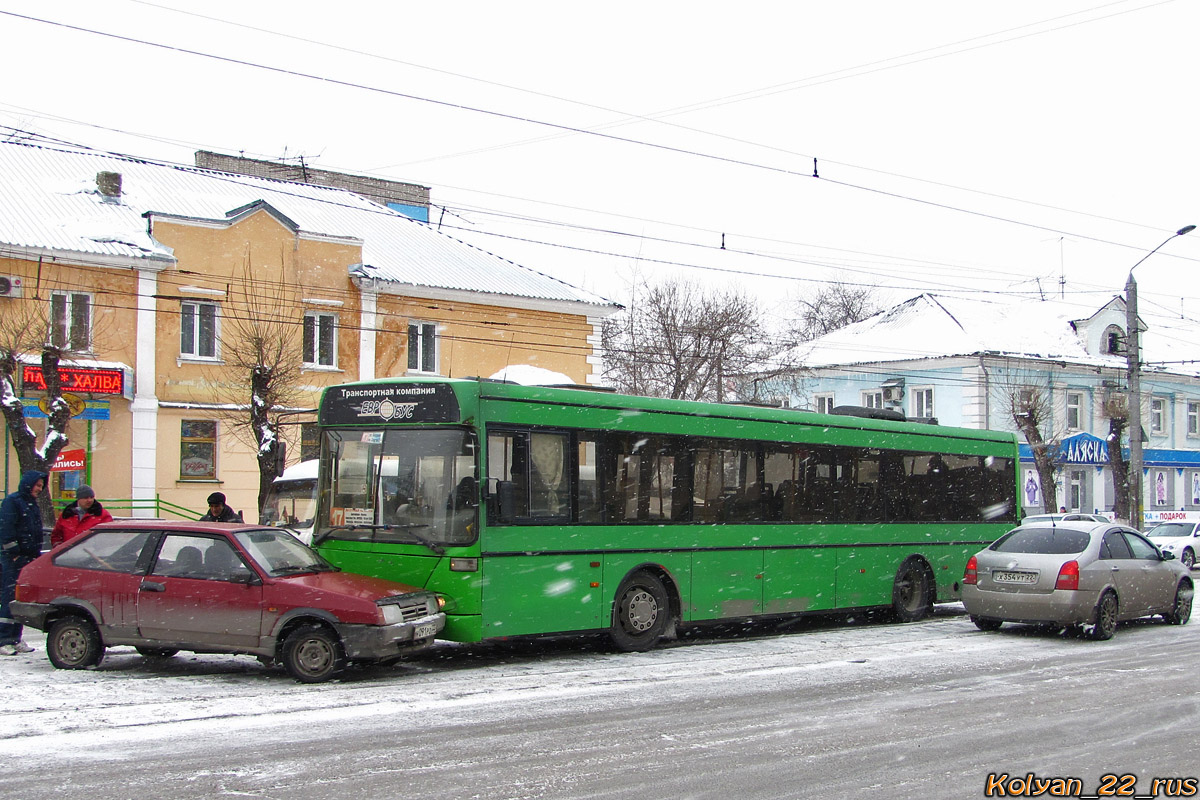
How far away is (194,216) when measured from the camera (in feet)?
93.6

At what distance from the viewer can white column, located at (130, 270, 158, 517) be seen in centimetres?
2747

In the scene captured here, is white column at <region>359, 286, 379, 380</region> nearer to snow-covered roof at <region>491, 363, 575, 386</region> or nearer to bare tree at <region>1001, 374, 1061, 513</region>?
snow-covered roof at <region>491, 363, 575, 386</region>

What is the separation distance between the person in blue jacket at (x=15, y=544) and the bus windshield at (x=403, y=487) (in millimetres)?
2943

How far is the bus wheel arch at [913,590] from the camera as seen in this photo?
1725 centimetres

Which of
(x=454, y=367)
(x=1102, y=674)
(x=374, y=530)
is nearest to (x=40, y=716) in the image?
(x=374, y=530)

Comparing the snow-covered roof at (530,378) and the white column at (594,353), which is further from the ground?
the white column at (594,353)

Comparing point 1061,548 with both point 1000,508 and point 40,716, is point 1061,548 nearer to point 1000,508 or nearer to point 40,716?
point 1000,508

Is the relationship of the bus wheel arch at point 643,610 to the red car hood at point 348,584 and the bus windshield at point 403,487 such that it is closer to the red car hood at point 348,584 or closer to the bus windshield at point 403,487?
the bus windshield at point 403,487

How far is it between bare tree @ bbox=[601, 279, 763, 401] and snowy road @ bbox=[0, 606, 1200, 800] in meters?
31.5

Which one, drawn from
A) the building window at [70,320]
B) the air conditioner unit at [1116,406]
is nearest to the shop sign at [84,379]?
the building window at [70,320]

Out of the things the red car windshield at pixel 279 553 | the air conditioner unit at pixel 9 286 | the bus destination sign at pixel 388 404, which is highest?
the air conditioner unit at pixel 9 286

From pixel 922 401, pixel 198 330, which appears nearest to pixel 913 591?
pixel 198 330

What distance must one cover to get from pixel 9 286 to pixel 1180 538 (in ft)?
103

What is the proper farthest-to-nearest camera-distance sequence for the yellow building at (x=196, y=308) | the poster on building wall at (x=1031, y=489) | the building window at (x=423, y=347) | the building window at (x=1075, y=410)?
1. the building window at (x=1075, y=410)
2. the poster on building wall at (x=1031, y=489)
3. the building window at (x=423, y=347)
4. the yellow building at (x=196, y=308)
